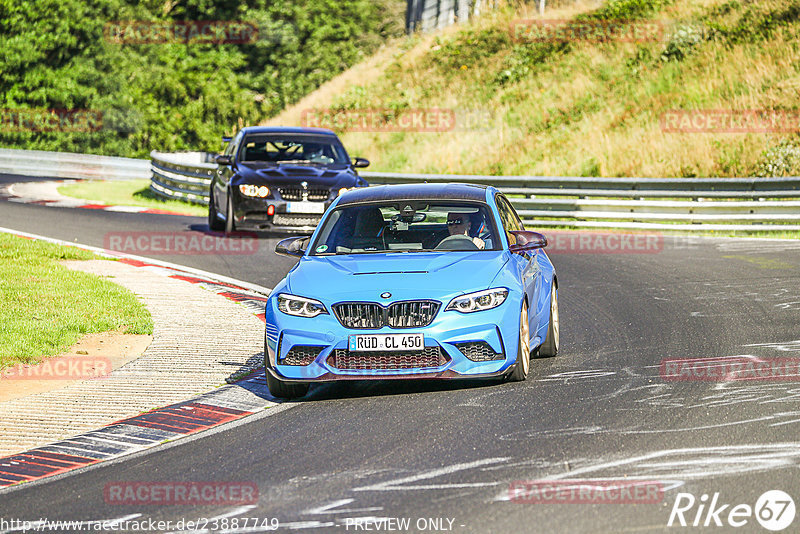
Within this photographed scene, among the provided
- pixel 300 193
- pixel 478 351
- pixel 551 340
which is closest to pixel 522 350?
pixel 478 351

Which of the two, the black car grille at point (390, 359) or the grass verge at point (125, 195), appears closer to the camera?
the black car grille at point (390, 359)

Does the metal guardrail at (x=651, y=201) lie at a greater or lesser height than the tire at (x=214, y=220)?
greater

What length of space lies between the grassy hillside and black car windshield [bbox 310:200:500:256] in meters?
→ 17.0

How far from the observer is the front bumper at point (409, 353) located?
27.5ft

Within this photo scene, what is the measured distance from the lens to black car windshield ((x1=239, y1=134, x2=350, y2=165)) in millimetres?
20484

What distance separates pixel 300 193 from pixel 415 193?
9.47m

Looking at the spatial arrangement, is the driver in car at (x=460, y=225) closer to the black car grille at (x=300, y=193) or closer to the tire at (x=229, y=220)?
the black car grille at (x=300, y=193)

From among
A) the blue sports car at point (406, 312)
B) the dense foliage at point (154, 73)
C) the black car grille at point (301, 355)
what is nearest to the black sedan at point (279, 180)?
the blue sports car at point (406, 312)

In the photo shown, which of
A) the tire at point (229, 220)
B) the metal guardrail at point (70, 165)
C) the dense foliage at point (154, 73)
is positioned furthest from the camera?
the dense foliage at point (154, 73)

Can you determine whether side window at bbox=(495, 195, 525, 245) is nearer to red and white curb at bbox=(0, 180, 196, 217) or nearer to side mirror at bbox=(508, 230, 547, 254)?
side mirror at bbox=(508, 230, 547, 254)

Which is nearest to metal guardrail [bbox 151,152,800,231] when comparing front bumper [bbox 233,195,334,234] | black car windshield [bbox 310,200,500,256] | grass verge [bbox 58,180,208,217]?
front bumper [bbox 233,195,334,234]

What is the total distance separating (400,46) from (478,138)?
15.5 m

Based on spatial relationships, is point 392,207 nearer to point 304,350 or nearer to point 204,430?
point 304,350

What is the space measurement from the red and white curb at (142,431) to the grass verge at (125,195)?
56.2ft
